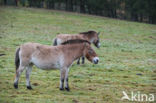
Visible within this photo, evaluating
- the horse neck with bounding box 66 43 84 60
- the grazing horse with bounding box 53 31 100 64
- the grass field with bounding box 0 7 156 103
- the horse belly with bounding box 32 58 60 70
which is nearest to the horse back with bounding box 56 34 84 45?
the grazing horse with bounding box 53 31 100 64

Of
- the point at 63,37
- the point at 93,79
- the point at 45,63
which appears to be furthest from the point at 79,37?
the point at 45,63

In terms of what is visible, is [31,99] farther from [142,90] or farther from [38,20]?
[38,20]

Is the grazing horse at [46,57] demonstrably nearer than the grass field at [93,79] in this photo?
No

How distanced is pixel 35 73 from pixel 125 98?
5196 millimetres

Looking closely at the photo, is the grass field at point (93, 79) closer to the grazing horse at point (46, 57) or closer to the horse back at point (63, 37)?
the grazing horse at point (46, 57)

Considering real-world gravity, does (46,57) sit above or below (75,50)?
below

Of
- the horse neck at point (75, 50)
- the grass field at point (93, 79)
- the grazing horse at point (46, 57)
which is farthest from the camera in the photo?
the horse neck at point (75, 50)

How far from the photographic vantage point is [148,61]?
19047 millimetres

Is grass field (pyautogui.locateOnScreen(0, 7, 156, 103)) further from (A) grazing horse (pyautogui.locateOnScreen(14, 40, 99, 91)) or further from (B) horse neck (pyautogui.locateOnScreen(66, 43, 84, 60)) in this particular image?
(B) horse neck (pyautogui.locateOnScreen(66, 43, 84, 60))

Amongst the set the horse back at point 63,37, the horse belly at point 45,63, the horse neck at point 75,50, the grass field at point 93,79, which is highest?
the horse neck at point 75,50

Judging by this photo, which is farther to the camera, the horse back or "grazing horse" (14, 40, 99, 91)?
the horse back

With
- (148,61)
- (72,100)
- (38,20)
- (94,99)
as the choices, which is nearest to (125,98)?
(94,99)

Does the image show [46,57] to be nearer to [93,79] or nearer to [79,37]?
[93,79]

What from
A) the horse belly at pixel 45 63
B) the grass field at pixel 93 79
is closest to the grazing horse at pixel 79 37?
the grass field at pixel 93 79
